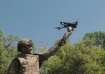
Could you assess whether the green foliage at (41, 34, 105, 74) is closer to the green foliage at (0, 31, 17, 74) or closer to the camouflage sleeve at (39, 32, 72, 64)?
the green foliage at (0, 31, 17, 74)

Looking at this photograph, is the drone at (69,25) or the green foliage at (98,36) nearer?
the drone at (69,25)

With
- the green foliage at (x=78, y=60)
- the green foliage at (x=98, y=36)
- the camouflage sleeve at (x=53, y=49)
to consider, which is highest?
the camouflage sleeve at (x=53, y=49)

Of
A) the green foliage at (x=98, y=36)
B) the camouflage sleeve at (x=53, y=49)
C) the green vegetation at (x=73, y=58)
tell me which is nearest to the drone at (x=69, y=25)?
the camouflage sleeve at (x=53, y=49)

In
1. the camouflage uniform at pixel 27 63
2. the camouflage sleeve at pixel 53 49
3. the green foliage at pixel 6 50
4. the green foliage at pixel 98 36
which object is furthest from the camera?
the green foliage at pixel 98 36

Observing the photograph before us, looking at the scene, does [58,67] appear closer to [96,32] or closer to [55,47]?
[96,32]

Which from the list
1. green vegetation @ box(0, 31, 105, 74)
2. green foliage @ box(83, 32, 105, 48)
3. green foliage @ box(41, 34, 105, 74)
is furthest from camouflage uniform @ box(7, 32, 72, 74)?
green foliage @ box(83, 32, 105, 48)

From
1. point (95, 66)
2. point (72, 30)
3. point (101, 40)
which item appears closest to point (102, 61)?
point (95, 66)

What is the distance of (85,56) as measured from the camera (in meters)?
54.0

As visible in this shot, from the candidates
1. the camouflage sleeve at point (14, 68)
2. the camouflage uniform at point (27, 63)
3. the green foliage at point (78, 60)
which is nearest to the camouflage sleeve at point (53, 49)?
the camouflage uniform at point (27, 63)

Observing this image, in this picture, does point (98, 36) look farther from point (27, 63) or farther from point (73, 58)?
point (27, 63)

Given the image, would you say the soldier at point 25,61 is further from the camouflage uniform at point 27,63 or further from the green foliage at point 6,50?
the green foliage at point 6,50

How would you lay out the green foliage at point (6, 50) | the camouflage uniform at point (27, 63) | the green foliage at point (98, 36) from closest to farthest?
the camouflage uniform at point (27, 63) < the green foliage at point (6, 50) < the green foliage at point (98, 36)

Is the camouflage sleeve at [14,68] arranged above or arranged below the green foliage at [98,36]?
above

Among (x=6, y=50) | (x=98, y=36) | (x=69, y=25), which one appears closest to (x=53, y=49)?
(x=69, y=25)
